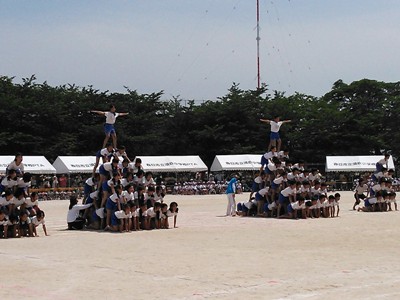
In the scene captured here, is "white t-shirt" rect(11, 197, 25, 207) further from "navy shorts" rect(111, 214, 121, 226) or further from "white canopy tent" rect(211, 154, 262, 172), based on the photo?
"white canopy tent" rect(211, 154, 262, 172)

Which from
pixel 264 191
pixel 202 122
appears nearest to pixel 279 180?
pixel 264 191

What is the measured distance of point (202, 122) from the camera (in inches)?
2510

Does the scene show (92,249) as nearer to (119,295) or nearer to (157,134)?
(119,295)

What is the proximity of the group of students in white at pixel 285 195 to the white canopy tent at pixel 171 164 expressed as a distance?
21.5 m

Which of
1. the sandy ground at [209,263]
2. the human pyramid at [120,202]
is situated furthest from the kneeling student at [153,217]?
the sandy ground at [209,263]

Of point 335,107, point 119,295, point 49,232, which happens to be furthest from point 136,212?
point 335,107

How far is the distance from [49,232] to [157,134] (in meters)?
41.9

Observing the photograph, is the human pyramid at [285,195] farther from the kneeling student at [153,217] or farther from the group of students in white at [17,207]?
the group of students in white at [17,207]

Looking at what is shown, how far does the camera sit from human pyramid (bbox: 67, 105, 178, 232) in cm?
2045

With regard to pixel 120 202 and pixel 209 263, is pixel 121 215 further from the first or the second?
pixel 209 263

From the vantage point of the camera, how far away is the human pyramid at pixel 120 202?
67.1ft

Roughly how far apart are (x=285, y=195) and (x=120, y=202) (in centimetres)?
702

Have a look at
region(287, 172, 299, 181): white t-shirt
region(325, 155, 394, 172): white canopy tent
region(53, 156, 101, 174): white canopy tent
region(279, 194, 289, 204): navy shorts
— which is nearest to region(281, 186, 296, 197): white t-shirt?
region(279, 194, 289, 204): navy shorts

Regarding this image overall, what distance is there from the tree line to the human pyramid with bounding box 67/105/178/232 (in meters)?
35.5
